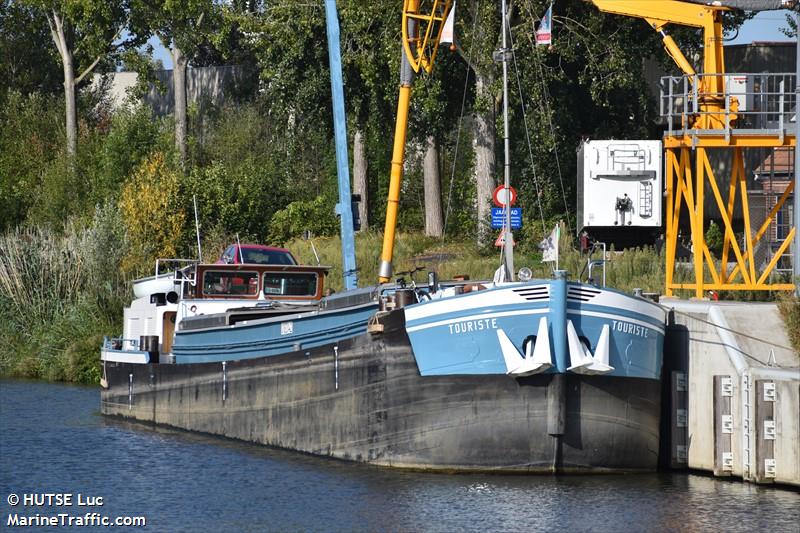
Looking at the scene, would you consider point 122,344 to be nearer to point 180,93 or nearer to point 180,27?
point 180,27

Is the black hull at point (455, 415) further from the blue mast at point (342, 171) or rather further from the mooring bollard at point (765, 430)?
the blue mast at point (342, 171)

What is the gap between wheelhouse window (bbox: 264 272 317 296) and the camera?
33.7 m

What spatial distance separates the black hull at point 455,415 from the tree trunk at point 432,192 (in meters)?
25.1

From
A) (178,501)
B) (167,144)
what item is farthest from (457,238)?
(178,501)

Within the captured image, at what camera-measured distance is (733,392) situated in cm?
2425

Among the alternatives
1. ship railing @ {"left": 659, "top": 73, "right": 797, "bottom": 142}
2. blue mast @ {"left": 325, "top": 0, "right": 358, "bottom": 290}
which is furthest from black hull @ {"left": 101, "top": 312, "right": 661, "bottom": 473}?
ship railing @ {"left": 659, "top": 73, "right": 797, "bottom": 142}

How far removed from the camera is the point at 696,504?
74.4 feet

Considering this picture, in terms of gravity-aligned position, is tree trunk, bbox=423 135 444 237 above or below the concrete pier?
above

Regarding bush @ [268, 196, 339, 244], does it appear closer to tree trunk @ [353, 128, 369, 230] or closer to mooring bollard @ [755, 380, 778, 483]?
tree trunk @ [353, 128, 369, 230]

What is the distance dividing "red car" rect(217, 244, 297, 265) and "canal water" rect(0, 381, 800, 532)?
5.99m

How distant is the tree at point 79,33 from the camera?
205ft

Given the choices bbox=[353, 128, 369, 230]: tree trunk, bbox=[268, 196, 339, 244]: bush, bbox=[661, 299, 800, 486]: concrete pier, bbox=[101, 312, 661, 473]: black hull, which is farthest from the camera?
bbox=[353, 128, 369, 230]: tree trunk

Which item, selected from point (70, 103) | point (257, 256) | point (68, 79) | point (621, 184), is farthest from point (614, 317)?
point (68, 79)

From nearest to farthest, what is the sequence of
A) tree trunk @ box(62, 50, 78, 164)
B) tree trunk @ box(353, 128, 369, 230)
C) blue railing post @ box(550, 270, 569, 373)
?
blue railing post @ box(550, 270, 569, 373)
tree trunk @ box(353, 128, 369, 230)
tree trunk @ box(62, 50, 78, 164)
